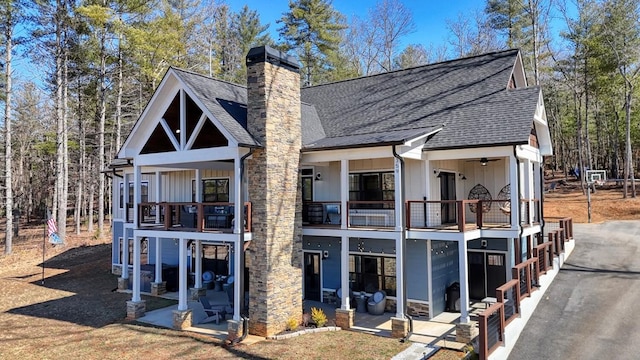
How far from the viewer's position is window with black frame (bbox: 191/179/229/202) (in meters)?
16.9

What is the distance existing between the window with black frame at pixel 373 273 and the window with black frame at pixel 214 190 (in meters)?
6.12

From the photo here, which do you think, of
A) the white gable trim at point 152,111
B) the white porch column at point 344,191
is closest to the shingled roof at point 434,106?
the white porch column at point 344,191

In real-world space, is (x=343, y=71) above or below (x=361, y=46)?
below

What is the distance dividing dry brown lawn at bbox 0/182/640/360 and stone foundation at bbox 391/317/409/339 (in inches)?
9.9

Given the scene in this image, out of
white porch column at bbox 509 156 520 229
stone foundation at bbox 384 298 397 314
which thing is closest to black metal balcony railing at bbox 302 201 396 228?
stone foundation at bbox 384 298 397 314

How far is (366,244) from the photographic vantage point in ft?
45.5

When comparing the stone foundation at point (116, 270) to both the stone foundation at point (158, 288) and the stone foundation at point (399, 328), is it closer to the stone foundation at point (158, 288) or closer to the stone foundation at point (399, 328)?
the stone foundation at point (158, 288)

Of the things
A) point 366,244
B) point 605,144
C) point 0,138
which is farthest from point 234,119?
point 605,144

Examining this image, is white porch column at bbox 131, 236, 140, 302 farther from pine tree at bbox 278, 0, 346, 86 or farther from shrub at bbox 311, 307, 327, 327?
pine tree at bbox 278, 0, 346, 86

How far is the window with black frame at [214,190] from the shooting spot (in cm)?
1695

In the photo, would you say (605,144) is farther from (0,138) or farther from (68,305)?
(0,138)

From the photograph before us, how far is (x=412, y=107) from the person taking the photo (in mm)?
15383

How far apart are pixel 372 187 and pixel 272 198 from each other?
12.9 ft

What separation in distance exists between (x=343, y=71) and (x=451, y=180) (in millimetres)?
23266
